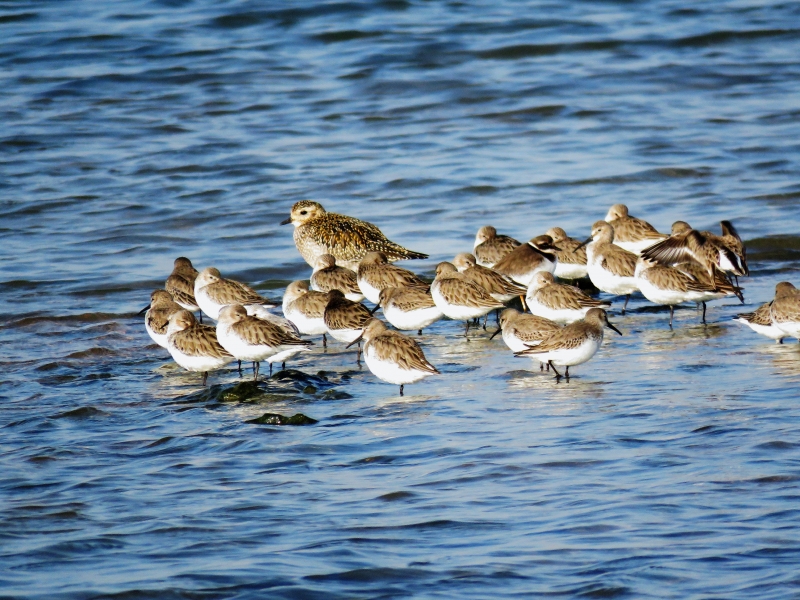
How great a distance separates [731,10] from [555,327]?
21.7 metres

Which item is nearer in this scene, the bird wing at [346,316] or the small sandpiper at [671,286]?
the bird wing at [346,316]

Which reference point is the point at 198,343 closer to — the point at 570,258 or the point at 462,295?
the point at 462,295

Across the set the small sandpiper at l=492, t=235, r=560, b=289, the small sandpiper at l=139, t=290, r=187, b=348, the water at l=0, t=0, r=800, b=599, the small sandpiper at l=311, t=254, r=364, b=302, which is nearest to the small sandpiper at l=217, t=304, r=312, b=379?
the water at l=0, t=0, r=800, b=599

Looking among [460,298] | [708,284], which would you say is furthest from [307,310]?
[708,284]

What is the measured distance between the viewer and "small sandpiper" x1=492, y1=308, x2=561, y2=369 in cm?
1079

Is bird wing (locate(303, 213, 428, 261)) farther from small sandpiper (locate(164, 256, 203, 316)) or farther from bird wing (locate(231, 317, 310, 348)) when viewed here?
bird wing (locate(231, 317, 310, 348))

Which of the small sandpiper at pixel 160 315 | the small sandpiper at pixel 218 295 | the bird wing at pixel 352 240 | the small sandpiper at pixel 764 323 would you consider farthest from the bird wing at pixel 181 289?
the small sandpiper at pixel 764 323

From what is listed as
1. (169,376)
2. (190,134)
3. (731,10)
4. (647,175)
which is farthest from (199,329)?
(731,10)

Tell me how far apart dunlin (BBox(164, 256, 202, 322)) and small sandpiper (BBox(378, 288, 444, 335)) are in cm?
231

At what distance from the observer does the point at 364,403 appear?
10016mm

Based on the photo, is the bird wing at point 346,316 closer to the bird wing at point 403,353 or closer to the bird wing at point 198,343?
the bird wing at point 198,343

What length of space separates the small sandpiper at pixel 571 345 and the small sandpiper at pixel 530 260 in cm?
315

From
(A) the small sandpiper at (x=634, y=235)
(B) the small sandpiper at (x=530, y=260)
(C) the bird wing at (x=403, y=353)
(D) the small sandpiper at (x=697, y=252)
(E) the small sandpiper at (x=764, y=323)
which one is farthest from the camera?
(A) the small sandpiper at (x=634, y=235)

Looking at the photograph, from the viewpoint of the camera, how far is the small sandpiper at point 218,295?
12539mm
